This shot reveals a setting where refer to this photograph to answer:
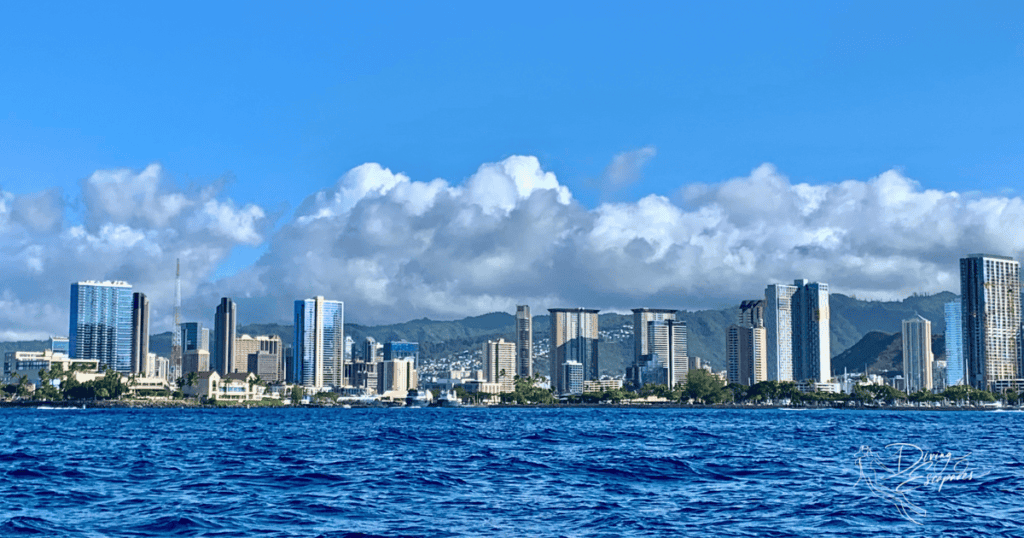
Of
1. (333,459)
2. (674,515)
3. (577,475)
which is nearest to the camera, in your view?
(674,515)

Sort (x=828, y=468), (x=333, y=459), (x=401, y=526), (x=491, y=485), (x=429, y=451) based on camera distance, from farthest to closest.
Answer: (x=429, y=451)
(x=333, y=459)
(x=828, y=468)
(x=491, y=485)
(x=401, y=526)

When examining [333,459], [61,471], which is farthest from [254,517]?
[333,459]

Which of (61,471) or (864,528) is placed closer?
(864,528)

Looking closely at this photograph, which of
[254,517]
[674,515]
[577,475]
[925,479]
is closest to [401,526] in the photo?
[254,517]

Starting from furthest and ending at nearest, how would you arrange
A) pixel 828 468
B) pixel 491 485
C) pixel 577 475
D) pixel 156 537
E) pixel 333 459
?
pixel 333 459 → pixel 828 468 → pixel 577 475 → pixel 491 485 → pixel 156 537

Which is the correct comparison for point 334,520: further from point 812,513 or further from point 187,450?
point 187,450

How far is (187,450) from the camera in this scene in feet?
281

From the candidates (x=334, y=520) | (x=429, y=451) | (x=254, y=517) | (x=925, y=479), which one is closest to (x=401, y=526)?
(x=334, y=520)

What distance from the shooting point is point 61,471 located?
63.7m

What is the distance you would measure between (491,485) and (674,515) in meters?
13.1

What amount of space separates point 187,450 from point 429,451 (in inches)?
771

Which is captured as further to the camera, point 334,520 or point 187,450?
point 187,450

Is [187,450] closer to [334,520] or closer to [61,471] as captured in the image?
[61,471]

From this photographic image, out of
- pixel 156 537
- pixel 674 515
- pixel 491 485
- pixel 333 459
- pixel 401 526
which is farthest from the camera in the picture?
pixel 333 459
